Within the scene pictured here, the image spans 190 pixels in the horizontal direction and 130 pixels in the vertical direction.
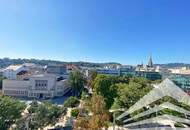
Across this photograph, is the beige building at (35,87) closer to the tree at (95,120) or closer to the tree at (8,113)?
the tree at (8,113)

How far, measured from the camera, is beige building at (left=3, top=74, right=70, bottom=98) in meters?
33.8

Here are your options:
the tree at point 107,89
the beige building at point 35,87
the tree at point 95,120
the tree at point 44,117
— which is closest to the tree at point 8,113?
the tree at point 44,117

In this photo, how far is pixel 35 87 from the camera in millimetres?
33906

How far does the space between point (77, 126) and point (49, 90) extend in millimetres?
19489

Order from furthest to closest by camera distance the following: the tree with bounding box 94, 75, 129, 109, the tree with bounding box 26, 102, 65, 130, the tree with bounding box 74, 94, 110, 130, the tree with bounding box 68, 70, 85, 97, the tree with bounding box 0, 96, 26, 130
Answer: the tree with bounding box 68, 70, 85, 97, the tree with bounding box 94, 75, 129, 109, the tree with bounding box 26, 102, 65, 130, the tree with bounding box 0, 96, 26, 130, the tree with bounding box 74, 94, 110, 130

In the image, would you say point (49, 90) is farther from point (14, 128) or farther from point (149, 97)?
point (149, 97)

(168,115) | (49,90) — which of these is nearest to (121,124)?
(168,115)

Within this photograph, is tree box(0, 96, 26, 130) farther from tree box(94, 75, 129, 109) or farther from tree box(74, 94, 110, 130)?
Answer: tree box(94, 75, 129, 109)

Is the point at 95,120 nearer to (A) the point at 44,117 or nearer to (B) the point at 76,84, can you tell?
(A) the point at 44,117

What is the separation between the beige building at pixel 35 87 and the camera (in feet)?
111

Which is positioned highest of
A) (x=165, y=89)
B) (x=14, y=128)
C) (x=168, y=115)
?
(x=165, y=89)

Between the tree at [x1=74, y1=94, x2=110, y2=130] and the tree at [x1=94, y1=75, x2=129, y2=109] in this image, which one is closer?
the tree at [x1=74, y1=94, x2=110, y2=130]

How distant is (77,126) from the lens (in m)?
14.8

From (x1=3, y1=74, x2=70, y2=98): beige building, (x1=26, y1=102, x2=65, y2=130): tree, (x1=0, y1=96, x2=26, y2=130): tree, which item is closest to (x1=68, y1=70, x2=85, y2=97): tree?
(x1=3, y1=74, x2=70, y2=98): beige building
